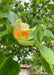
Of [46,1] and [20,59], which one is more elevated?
[46,1]

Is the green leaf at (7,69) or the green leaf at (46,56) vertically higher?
the green leaf at (46,56)

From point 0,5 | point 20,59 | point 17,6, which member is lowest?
point 20,59

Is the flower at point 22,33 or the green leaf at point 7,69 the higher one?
the flower at point 22,33

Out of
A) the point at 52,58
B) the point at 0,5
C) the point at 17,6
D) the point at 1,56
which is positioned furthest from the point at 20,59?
the point at 52,58

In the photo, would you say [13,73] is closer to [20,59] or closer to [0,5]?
[0,5]

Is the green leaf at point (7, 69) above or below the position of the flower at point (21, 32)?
below

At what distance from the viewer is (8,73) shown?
278mm

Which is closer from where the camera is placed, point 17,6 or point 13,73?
point 13,73

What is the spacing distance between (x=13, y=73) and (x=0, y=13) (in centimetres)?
14

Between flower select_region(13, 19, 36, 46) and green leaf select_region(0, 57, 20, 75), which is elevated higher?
flower select_region(13, 19, 36, 46)

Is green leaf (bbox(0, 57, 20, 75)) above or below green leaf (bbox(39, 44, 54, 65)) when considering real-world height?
below

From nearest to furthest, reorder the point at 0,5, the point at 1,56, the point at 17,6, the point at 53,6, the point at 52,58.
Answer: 1. the point at 52,58
2. the point at 1,56
3. the point at 0,5
4. the point at 53,6
5. the point at 17,6

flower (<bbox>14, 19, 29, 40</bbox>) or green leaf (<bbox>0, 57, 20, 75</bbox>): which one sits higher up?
flower (<bbox>14, 19, 29, 40</bbox>)

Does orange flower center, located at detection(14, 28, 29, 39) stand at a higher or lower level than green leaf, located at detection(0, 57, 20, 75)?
higher
